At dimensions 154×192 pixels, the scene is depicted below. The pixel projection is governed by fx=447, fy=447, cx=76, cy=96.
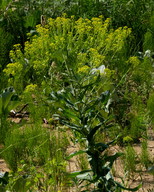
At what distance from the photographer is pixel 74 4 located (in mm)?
5727

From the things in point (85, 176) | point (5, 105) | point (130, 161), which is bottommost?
point (85, 176)

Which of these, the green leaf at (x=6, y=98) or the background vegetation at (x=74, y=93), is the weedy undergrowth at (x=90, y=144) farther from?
the green leaf at (x=6, y=98)

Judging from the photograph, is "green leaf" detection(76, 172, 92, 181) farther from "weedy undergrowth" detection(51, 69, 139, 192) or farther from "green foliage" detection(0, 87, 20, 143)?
"green foliage" detection(0, 87, 20, 143)

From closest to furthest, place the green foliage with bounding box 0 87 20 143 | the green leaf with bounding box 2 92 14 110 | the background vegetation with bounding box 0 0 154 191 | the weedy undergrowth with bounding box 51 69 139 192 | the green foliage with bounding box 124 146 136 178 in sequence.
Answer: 1. the weedy undergrowth with bounding box 51 69 139 192
2. the background vegetation with bounding box 0 0 154 191
3. the green foliage with bounding box 124 146 136 178
4. the green foliage with bounding box 0 87 20 143
5. the green leaf with bounding box 2 92 14 110

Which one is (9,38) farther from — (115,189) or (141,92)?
(115,189)

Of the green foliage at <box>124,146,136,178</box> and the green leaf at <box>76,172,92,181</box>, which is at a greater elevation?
the green foliage at <box>124,146,136,178</box>

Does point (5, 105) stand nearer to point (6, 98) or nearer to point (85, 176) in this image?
point (6, 98)

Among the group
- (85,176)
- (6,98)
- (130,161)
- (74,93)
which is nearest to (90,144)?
(85,176)

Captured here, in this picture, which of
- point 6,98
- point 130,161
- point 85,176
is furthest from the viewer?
point 6,98

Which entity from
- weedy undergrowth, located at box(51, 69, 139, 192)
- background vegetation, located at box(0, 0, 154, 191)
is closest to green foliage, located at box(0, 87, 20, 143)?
background vegetation, located at box(0, 0, 154, 191)

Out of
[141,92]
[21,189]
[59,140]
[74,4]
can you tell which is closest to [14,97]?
[59,140]

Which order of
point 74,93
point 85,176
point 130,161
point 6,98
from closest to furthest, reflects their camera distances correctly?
point 85,176 < point 74,93 < point 130,161 < point 6,98

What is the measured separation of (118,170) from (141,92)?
1.27 m

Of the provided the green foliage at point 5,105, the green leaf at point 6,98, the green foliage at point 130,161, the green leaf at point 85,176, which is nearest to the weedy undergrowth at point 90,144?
the green leaf at point 85,176
